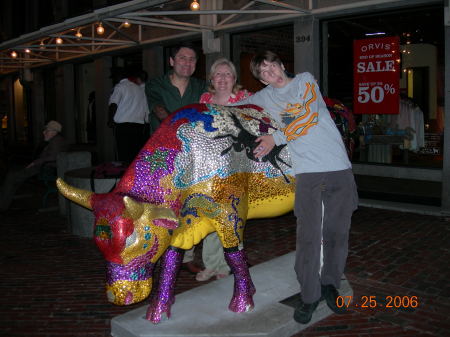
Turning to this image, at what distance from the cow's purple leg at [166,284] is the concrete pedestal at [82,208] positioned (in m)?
2.76

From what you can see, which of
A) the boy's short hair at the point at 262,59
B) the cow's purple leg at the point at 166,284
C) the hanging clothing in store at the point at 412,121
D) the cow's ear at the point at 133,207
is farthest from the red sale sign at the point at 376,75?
the cow's ear at the point at 133,207

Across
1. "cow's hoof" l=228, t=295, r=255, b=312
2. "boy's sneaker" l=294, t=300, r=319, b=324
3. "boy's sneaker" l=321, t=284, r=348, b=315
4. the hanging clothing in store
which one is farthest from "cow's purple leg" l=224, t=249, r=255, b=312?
the hanging clothing in store

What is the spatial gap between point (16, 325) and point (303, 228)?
2.40m

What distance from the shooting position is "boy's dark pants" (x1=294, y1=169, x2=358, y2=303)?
3.31 meters

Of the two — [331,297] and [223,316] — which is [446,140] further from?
[223,316]

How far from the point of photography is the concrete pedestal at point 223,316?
126 inches

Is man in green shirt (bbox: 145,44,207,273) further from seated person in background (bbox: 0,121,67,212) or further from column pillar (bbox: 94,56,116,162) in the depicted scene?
column pillar (bbox: 94,56,116,162)

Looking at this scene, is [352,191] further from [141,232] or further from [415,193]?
[415,193]

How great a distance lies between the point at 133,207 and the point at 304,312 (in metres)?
1.64

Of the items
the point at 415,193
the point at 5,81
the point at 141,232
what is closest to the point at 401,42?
the point at 415,193

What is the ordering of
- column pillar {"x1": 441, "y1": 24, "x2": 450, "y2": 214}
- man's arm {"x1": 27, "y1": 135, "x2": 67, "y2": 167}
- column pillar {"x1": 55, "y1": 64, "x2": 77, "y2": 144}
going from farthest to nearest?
column pillar {"x1": 55, "y1": 64, "x2": 77, "y2": 144}, man's arm {"x1": 27, "y1": 135, "x2": 67, "y2": 167}, column pillar {"x1": 441, "y1": 24, "x2": 450, "y2": 214}

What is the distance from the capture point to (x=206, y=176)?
303 cm
